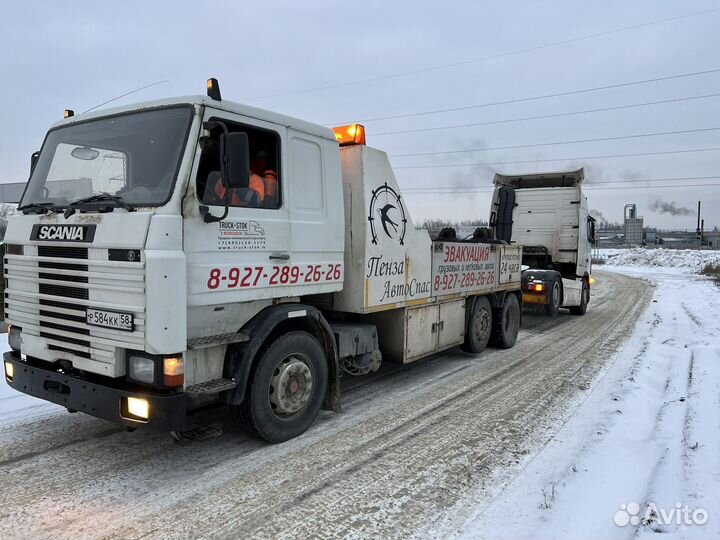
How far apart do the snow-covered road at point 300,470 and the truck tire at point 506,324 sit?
2.44 metres

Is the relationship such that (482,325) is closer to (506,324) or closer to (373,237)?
(506,324)

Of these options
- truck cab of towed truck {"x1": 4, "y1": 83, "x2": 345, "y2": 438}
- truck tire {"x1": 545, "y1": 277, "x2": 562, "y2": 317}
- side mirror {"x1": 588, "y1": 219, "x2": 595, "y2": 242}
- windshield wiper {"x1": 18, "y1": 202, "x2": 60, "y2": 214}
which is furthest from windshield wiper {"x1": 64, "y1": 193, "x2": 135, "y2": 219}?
side mirror {"x1": 588, "y1": 219, "x2": 595, "y2": 242}

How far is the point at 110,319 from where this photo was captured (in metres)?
3.53

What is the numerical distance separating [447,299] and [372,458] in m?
3.21

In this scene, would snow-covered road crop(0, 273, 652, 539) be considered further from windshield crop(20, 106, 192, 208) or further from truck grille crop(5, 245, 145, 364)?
windshield crop(20, 106, 192, 208)

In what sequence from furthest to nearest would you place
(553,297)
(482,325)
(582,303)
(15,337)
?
(582,303) < (553,297) < (482,325) < (15,337)

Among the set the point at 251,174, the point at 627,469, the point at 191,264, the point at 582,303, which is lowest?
the point at 627,469

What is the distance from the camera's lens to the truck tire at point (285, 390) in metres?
4.14

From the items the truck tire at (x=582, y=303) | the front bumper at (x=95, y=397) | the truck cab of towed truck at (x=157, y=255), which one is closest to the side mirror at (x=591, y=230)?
the truck tire at (x=582, y=303)

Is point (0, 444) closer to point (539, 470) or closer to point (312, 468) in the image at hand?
point (312, 468)

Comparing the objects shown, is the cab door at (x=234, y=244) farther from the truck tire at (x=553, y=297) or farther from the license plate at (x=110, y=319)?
the truck tire at (x=553, y=297)

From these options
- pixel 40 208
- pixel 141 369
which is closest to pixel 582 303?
pixel 141 369

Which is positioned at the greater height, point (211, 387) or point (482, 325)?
point (211, 387)

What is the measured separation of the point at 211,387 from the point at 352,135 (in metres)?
2.99
